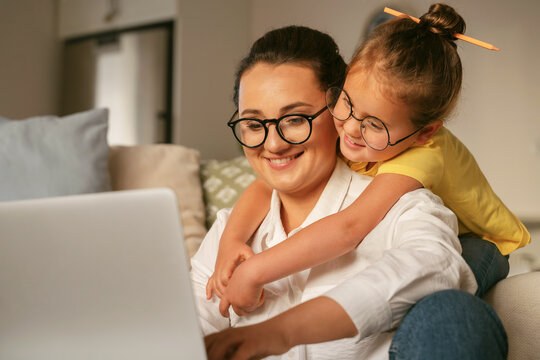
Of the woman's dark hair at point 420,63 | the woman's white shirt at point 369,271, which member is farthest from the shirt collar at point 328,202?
the woman's dark hair at point 420,63

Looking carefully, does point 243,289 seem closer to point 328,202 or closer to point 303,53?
point 328,202

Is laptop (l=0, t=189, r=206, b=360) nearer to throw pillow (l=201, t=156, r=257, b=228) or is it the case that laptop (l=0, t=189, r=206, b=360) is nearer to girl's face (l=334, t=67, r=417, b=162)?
girl's face (l=334, t=67, r=417, b=162)

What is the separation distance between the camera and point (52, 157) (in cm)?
186

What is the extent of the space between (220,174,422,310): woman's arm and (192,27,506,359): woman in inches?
1.3

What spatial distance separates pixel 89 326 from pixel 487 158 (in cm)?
274

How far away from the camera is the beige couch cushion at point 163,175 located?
6.56 feet

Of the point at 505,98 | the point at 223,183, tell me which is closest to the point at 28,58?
the point at 223,183

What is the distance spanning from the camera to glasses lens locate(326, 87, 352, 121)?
3.21ft

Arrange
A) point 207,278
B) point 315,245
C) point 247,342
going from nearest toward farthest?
point 247,342
point 315,245
point 207,278

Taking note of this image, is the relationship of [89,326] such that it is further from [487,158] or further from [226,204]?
[487,158]

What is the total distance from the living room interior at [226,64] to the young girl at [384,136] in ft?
6.23

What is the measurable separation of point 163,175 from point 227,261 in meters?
1.10

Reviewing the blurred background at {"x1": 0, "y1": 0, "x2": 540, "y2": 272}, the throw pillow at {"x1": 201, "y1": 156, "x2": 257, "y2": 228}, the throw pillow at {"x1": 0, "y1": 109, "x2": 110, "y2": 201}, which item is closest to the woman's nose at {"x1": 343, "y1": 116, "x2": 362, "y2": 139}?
the throw pillow at {"x1": 201, "y1": 156, "x2": 257, "y2": 228}

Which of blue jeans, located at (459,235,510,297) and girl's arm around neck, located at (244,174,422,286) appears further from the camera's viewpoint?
blue jeans, located at (459,235,510,297)
